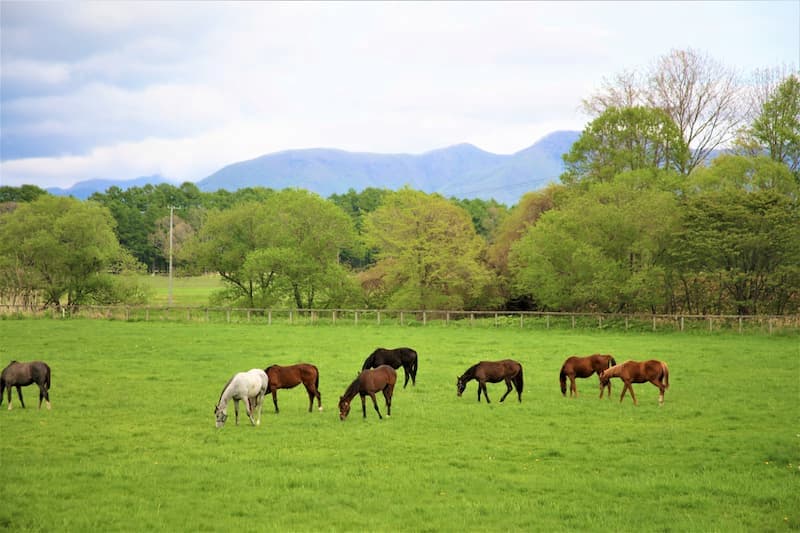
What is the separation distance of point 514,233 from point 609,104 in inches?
466

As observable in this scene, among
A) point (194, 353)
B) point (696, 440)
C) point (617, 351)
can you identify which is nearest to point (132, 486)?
point (696, 440)

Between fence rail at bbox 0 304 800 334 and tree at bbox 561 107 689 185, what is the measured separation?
11.8m

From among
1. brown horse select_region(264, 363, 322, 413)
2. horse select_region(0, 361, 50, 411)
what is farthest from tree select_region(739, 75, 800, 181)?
horse select_region(0, 361, 50, 411)

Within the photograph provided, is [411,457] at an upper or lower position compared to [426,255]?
lower

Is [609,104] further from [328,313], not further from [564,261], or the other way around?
[328,313]

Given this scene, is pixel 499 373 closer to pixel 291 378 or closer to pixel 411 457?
pixel 291 378

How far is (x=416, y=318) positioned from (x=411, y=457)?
32.9 meters

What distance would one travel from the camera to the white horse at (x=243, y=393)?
15202 mm

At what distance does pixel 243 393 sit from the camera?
15500 mm

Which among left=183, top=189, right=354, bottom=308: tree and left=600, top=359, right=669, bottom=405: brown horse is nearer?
left=600, top=359, right=669, bottom=405: brown horse

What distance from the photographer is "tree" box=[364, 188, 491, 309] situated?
47750 millimetres

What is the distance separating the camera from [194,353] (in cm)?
2798

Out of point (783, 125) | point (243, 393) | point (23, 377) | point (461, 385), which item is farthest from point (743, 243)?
point (23, 377)

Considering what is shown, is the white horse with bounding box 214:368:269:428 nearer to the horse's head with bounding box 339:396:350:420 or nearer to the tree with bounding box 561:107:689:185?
the horse's head with bounding box 339:396:350:420
